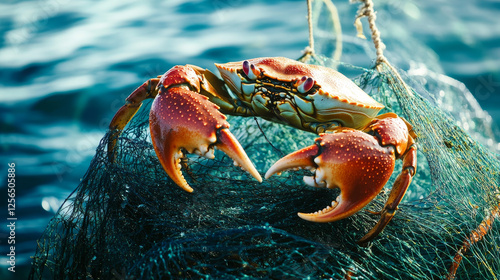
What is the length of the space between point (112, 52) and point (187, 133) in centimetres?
531

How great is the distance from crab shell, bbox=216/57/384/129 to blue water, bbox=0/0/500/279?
2720 mm

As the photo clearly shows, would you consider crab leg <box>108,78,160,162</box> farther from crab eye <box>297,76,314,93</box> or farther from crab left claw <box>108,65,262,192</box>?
crab eye <box>297,76,314,93</box>

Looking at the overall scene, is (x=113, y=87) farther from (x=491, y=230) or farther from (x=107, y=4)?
(x=491, y=230)

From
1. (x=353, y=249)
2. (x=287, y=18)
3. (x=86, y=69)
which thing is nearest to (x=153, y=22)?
(x=86, y=69)

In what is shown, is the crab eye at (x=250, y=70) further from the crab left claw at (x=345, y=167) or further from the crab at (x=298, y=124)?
the crab left claw at (x=345, y=167)

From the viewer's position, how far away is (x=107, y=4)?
8.10m

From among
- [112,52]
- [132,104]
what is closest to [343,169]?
[132,104]

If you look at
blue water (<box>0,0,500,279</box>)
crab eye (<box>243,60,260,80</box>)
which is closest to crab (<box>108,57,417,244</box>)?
crab eye (<box>243,60,260,80</box>)

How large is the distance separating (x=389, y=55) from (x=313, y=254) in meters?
5.28

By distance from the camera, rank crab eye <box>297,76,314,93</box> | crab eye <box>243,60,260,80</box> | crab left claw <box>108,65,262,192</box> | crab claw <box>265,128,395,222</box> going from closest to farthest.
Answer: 1. crab claw <box>265,128,395,222</box>
2. crab left claw <box>108,65,262,192</box>
3. crab eye <box>297,76,314,93</box>
4. crab eye <box>243,60,260,80</box>

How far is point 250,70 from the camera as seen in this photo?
2.65 meters

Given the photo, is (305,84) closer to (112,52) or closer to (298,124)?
(298,124)

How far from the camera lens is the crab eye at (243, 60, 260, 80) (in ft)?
8.66

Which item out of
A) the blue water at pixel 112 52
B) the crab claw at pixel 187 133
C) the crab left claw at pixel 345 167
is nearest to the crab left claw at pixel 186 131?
the crab claw at pixel 187 133
